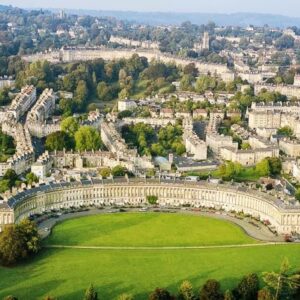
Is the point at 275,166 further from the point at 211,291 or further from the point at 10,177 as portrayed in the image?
the point at 211,291

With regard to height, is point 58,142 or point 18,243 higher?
point 18,243

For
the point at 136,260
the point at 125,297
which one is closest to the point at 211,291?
the point at 125,297

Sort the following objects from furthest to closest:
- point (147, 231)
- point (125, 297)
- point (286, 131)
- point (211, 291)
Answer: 1. point (286, 131)
2. point (147, 231)
3. point (211, 291)
4. point (125, 297)

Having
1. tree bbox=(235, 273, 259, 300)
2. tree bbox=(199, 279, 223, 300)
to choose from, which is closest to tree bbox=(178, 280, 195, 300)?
tree bbox=(199, 279, 223, 300)

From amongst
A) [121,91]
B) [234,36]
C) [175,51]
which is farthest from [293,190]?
[234,36]

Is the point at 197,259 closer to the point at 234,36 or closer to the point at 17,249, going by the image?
the point at 17,249

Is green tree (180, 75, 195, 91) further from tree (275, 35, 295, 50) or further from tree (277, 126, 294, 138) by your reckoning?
tree (275, 35, 295, 50)

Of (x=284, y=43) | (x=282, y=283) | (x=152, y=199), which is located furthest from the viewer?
(x=284, y=43)

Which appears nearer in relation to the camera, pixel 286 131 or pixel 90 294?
pixel 90 294

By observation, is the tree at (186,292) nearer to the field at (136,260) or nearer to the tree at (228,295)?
the tree at (228,295)
